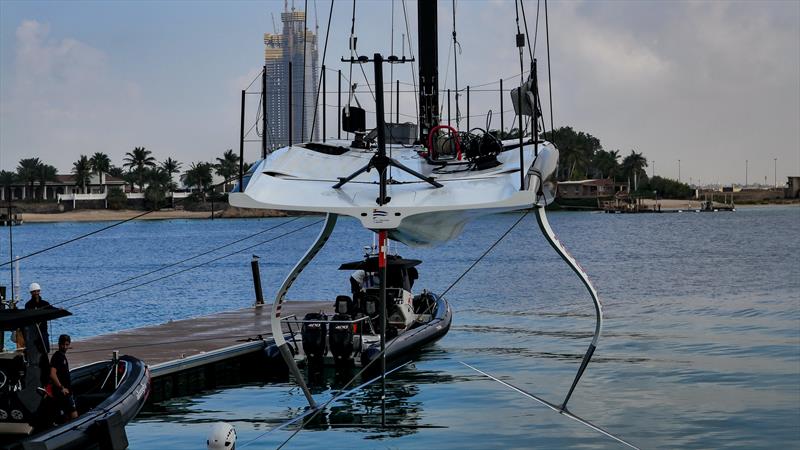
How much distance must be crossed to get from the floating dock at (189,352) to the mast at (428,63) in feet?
22.5

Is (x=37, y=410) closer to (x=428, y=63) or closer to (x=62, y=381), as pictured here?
(x=62, y=381)

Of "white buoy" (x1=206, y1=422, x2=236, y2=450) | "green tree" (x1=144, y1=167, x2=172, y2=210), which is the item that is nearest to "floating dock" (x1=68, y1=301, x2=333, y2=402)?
"white buoy" (x1=206, y1=422, x2=236, y2=450)

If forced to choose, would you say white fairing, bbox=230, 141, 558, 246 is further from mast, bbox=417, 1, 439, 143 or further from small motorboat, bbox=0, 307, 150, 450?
mast, bbox=417, 1, 439, 143

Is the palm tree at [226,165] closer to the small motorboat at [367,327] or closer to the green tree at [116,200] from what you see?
the green tree at [116,200]

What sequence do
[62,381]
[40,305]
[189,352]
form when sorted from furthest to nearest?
[189,352]
[40,305]
[62,381]

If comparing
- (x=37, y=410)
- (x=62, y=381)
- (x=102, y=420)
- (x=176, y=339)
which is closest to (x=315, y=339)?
(x=176, y=339)

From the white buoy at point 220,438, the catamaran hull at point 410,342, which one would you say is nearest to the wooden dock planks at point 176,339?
the catamaran hull at point 410,342

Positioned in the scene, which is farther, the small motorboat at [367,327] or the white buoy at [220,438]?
the small motorboat at [367,327]

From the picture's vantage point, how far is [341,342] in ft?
75.1

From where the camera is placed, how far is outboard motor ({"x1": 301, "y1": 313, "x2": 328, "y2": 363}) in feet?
76.0

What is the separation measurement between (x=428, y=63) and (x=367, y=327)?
641cm

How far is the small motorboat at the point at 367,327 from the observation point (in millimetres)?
23047

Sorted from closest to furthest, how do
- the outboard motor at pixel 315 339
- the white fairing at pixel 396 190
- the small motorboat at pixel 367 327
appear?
the white fairing at pixel 396 190
the small motorboat at pixel 367 327
the outboard motor at pixel 315 339

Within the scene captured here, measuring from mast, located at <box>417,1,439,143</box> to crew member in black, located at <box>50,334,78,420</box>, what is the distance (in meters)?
8.71
